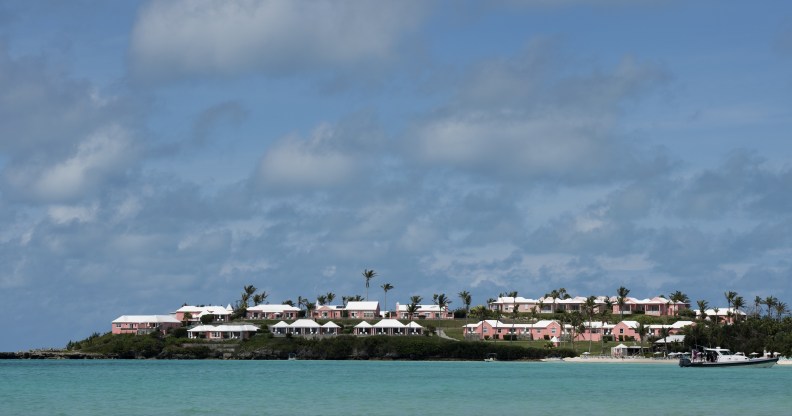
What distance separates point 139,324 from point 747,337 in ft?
342

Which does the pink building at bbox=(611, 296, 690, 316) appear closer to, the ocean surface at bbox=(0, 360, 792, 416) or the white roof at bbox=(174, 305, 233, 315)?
the white roof at bbox=(174, 305, 233, 315)

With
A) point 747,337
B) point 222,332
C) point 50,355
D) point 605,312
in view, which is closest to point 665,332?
point 747,337

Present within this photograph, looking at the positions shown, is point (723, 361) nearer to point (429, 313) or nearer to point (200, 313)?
point (429, 313)

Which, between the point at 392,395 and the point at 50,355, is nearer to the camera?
the point at 392,395

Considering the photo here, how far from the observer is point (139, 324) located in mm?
173875

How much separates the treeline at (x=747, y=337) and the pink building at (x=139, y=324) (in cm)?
9144

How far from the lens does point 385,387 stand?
7494 centimetres

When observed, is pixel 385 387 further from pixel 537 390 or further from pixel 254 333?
pixel 254 333

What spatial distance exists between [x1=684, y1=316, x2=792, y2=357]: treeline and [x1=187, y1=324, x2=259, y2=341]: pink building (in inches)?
2758

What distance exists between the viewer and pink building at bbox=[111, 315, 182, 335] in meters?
173

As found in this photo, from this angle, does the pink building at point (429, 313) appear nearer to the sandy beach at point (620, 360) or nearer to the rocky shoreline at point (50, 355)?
the sandy beach at point (620, 360)

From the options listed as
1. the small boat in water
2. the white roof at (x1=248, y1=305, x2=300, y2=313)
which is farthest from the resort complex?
the small boat in water

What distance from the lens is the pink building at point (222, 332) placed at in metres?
159

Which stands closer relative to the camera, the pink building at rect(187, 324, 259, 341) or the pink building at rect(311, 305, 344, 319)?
the pink building at rect(187, 324, 259, 341)
